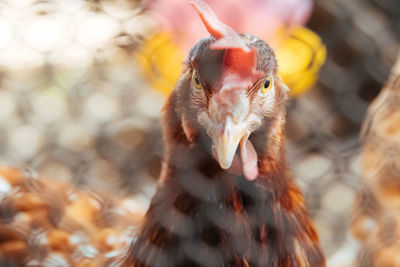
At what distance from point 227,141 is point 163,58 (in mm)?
1010

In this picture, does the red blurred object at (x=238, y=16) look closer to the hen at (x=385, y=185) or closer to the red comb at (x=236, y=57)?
the hen at (x=385, y=185)

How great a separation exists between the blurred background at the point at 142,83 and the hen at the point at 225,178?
500 millimetres

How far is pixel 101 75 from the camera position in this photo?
1.72m

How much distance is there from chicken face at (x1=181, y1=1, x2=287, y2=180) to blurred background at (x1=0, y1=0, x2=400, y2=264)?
51 centimetres

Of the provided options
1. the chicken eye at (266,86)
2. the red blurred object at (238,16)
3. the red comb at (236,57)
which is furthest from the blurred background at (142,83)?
the red comb at (236,57)

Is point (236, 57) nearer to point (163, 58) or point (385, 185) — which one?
point (385, 185)

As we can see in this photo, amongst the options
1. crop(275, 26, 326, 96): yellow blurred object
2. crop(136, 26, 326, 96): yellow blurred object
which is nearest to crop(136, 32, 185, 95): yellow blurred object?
crop(136, 26, 326, 96): yellow blurred object

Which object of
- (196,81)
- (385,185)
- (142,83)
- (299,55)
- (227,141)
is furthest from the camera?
(142,83)

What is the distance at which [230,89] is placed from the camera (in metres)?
0.77

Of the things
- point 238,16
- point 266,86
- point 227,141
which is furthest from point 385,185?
point 238,16

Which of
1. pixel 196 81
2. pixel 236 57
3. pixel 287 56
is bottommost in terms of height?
pixel 287 56

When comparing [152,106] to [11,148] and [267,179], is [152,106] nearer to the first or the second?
[11,148]

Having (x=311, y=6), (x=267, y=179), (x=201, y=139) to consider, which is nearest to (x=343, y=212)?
(x=311, y=6)

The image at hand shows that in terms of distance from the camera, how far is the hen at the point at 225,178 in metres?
0.79
